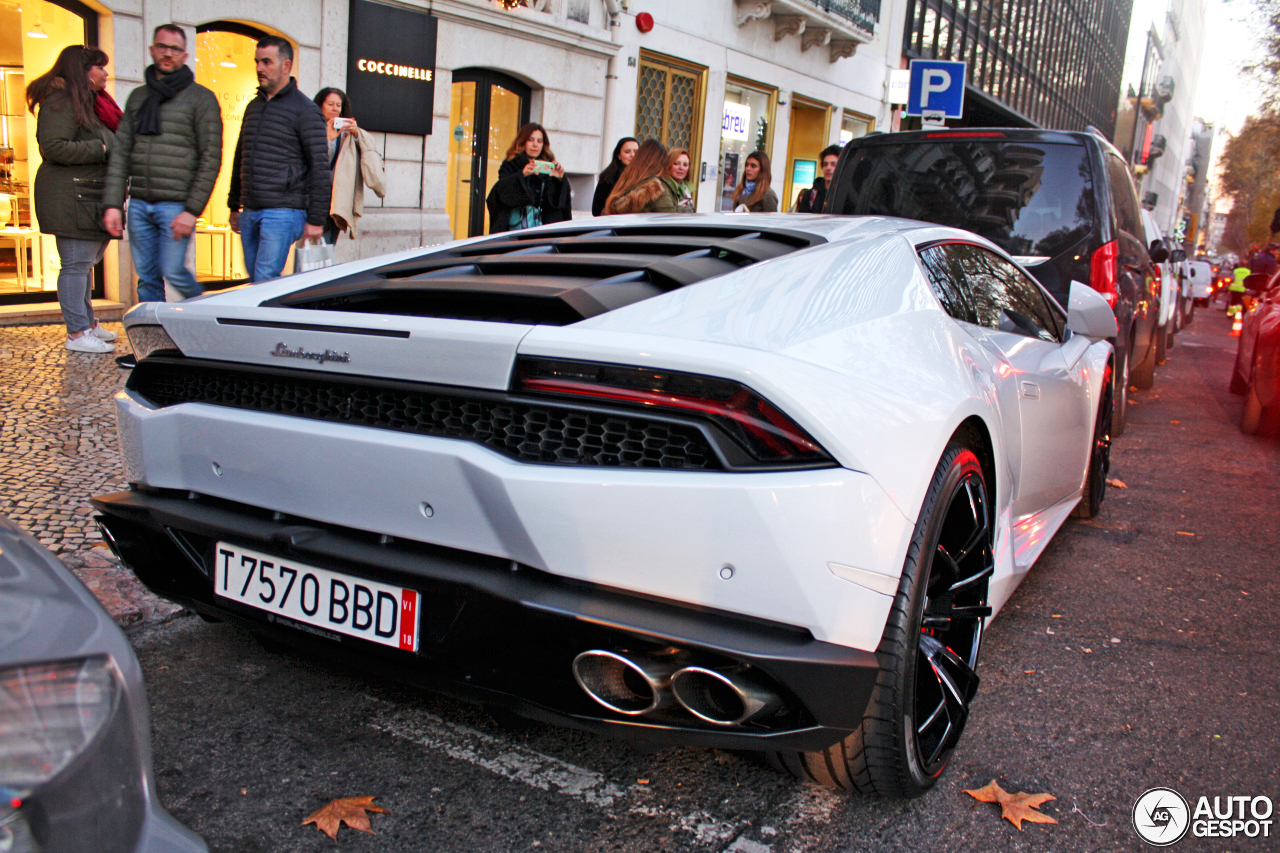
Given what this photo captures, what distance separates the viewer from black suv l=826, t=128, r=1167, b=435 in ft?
19.8

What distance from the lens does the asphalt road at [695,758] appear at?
2059mm

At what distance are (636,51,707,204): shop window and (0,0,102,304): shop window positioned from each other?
7.77 m

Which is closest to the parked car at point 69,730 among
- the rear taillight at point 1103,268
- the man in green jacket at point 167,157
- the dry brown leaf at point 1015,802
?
the dry brown leaf at point 1015,802

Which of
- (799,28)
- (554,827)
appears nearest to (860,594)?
(554,827)

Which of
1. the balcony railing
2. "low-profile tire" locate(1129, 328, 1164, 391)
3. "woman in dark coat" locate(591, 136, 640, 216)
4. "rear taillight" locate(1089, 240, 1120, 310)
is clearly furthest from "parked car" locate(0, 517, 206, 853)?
the balcony railing

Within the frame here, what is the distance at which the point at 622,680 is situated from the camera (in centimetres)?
187

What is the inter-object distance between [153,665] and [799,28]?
17091 mm

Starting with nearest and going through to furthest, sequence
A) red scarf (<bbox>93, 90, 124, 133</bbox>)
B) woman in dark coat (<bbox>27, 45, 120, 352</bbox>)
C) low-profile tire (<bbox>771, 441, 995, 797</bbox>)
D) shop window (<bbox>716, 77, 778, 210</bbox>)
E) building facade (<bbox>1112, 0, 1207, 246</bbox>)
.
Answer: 1. low-profile tire (<bbox>771, 441, 995, 797</bbox>)
2. woman in dark coat (<bbox>27, 45, 120, 352</bbox>)
3. red scarf (<bbox>93, 90, 124, 133</bbox>)
4. shop window (<bbox>716, 77, 778, 210</bbox>)
5. building facade (<bbox>1112, 0, 1207, 246</bbox>)

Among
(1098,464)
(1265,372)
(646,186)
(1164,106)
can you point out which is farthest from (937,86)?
(1164,106)

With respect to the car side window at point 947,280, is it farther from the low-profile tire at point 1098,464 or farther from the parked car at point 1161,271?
the parked car at point 1161,271

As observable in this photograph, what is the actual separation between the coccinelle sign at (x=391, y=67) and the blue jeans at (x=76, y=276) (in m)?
4.44

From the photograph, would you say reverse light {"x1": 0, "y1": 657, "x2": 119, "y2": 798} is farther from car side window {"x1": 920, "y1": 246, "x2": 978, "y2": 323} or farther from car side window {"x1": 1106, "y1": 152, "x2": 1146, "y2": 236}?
car side window {"x1": 1106, "y1": 152, "x2": 1146, "y2": 236}

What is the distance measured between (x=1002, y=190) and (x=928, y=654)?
463cm

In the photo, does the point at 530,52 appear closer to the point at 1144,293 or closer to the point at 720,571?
the point at 1144,293
